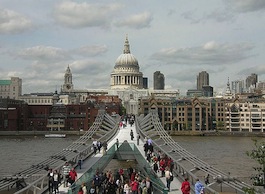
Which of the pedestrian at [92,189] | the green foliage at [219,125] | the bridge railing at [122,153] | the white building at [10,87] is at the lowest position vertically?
the pedestrian at [92,189]

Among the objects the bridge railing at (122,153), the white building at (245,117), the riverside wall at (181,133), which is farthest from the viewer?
the white building at (245,117)

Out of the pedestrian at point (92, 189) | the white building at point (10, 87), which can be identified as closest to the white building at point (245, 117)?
the pedestrian at point (92, 189)

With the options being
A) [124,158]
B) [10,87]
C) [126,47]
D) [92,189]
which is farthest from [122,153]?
[10,87]

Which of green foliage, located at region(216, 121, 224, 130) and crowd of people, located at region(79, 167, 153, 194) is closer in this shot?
crowd of people, located at region(79, 167, 153, 194)

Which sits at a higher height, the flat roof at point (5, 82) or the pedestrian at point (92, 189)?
Answer: the flat roof at point (5, 82)

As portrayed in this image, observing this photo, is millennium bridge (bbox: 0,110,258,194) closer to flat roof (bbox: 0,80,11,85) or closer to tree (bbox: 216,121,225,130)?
tree (bbox: 216,121,225,130)

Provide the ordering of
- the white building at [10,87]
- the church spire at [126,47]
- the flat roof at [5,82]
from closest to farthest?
the church spire at [126,47] → the white building at [10,87] → the flat roof at [5,82]

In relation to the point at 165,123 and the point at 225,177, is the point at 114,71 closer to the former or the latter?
the point at 165,123

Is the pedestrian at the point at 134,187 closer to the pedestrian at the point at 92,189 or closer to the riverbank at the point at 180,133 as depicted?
the pedestrian at the point at 92,189

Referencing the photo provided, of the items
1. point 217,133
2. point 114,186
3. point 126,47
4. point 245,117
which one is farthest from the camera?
point 126,47

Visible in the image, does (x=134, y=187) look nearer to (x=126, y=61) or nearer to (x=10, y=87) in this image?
(x=126, y=61)

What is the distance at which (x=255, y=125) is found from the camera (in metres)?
65.7

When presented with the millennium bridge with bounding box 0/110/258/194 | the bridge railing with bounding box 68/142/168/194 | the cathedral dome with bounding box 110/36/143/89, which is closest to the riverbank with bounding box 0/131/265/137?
the millennium bridge with bounding box 0/110/258/194

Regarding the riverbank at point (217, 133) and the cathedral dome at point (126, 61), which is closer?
the riverbank at point (217, 133)
